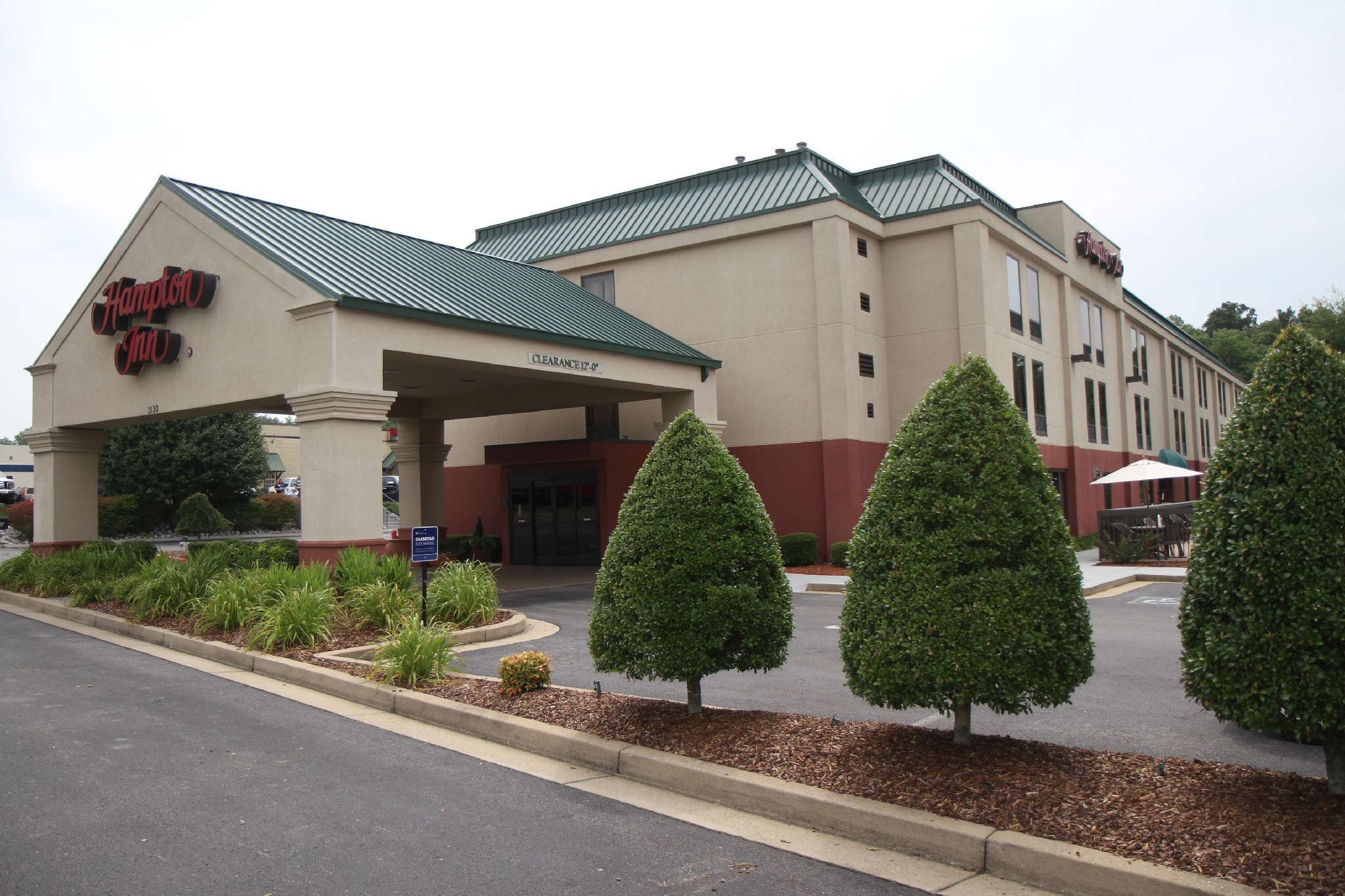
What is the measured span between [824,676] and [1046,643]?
4910 millimetres

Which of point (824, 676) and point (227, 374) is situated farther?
point (227, 374)

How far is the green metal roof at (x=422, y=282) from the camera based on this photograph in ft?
56.0

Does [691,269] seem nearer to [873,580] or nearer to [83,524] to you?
[83,524]

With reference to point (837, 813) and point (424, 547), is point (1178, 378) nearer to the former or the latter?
point (424, 547)

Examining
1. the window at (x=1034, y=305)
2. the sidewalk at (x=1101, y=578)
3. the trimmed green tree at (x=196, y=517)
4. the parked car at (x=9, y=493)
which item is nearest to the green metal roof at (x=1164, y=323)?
the window at (x=1034, y=305)

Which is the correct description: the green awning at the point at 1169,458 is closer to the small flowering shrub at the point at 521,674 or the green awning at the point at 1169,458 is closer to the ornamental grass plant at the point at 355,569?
the ornamental grass plant at the point at 355,569

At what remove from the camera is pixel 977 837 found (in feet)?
17.0

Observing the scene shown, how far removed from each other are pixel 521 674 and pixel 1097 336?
99.6 feet

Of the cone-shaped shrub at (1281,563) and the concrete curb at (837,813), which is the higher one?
the cone-shaped shrub at (1281,563)

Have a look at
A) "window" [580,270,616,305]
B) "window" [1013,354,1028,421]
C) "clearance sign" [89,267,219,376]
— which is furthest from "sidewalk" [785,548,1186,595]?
"clearance sign" [89,267,219,376]

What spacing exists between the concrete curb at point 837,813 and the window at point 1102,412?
29.3 meters

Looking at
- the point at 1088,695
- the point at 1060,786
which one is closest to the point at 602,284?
the point at 1088,695

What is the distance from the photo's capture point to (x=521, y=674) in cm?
893

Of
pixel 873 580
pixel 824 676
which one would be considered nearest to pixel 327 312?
pixel 824 676
